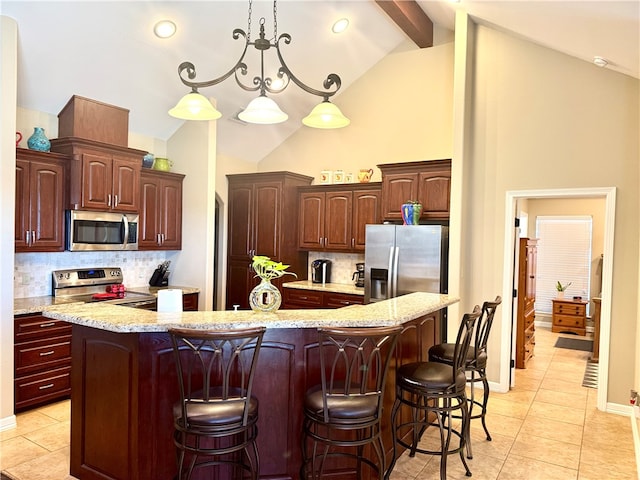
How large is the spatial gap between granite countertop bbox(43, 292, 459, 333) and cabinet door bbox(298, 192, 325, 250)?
329cm

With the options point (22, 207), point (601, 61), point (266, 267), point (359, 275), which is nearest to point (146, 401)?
point (266, 267)

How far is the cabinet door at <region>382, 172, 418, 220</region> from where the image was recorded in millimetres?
5223

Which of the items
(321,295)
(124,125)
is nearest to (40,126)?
(124,125)

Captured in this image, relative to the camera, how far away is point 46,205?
13.5ft

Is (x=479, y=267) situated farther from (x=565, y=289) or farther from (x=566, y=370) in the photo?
(x=565, y=289)

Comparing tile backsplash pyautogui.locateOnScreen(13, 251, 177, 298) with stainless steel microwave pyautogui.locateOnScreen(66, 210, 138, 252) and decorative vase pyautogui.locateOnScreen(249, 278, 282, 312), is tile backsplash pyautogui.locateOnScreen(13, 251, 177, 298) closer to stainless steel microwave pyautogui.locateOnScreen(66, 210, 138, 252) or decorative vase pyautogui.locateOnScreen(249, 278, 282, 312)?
stainless steel microwave pyautogui.locateOnScreen(66, 210, 138, 252)

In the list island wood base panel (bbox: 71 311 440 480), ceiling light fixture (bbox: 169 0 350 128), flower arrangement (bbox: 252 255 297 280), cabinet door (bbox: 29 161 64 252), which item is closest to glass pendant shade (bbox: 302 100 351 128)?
ceiling light fixture (bbox: 169 0 350 128)

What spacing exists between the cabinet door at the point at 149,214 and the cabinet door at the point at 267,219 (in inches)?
56.2

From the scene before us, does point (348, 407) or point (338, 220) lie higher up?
point (338, 220)

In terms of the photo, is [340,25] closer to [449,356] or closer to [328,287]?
[328,287]

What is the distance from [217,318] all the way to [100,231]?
281cm

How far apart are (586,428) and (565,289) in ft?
16.0

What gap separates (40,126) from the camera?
14.2 ft

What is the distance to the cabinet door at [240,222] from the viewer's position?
20.7 feet
